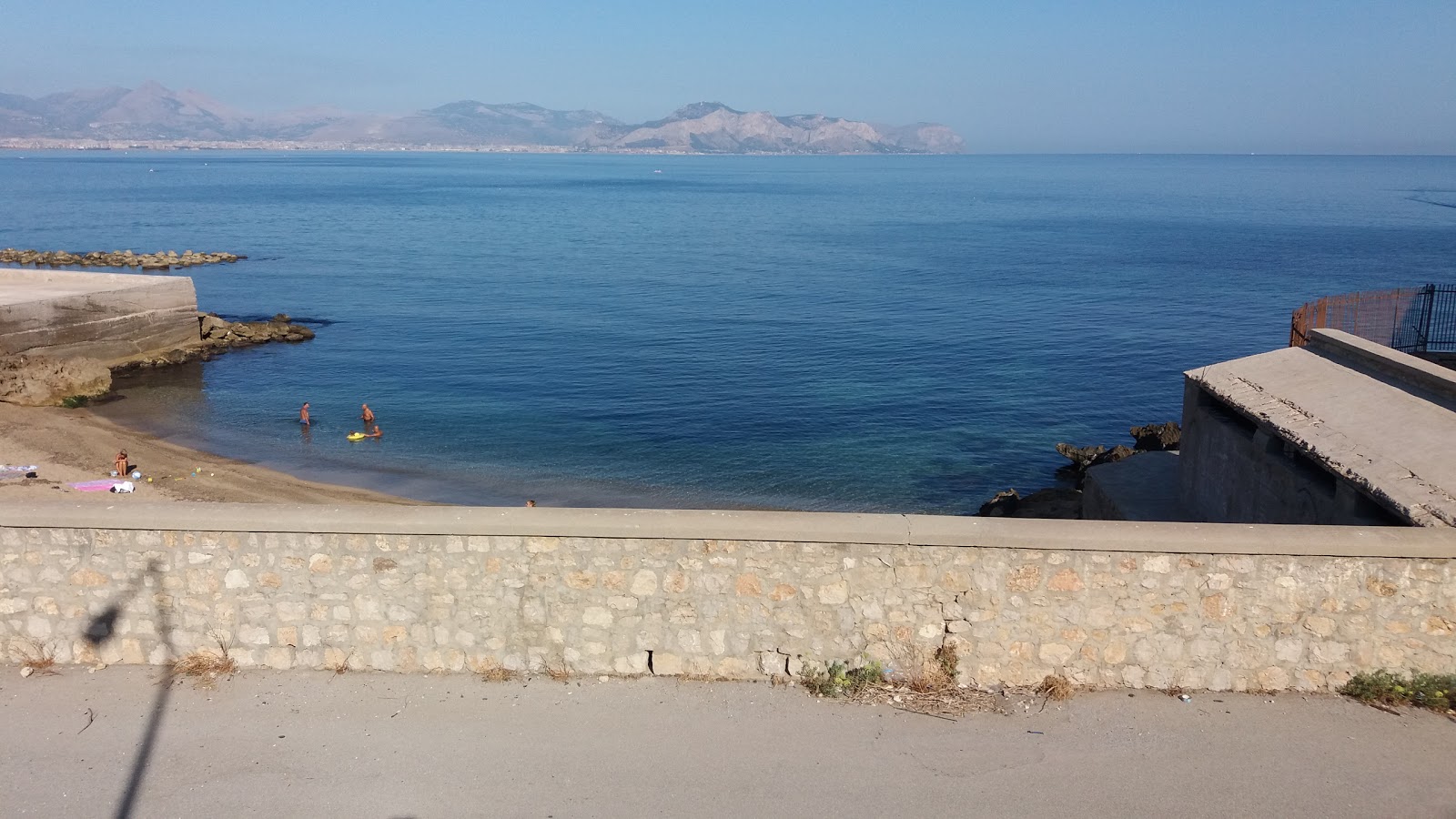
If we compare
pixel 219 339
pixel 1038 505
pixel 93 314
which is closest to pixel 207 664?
pixel 1038 505

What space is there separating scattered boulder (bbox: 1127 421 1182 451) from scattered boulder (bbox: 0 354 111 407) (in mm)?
30172

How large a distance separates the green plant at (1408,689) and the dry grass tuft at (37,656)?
922 centimetres

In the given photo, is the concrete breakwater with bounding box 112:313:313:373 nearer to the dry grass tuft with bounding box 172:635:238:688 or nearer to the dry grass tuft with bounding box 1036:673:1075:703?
the dry grass tuft with bounding box 172:635:238:688

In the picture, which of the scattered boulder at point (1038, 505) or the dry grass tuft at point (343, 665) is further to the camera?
the scattered boulder at point (1038, 505)

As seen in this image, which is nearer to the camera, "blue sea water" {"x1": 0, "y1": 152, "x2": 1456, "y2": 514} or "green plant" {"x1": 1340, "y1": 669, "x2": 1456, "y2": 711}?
"green plant" {"x1": 1340, "y1": 669, "x2": 1456, "y2": 711}

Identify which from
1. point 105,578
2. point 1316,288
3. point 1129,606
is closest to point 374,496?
point 105,578

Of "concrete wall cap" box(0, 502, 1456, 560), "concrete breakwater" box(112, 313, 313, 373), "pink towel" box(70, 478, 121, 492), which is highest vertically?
"concrete wall cap" box(0, 502, 1456, 560)

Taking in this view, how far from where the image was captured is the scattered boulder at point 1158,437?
25.8 meters

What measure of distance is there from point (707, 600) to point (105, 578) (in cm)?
431

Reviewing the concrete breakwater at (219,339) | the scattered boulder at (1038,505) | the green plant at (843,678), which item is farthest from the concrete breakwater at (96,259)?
the green plant at (843,678)

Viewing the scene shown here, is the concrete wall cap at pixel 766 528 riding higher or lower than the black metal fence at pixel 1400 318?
lower

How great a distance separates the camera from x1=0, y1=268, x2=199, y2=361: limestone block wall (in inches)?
1356

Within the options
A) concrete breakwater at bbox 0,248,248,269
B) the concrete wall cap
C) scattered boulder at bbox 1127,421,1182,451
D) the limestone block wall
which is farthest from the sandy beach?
concrete breakwater at bbox 0,248,248,269

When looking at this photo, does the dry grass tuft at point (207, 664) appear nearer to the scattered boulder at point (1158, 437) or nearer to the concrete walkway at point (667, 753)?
the concrete walkway at point (667, 753)
